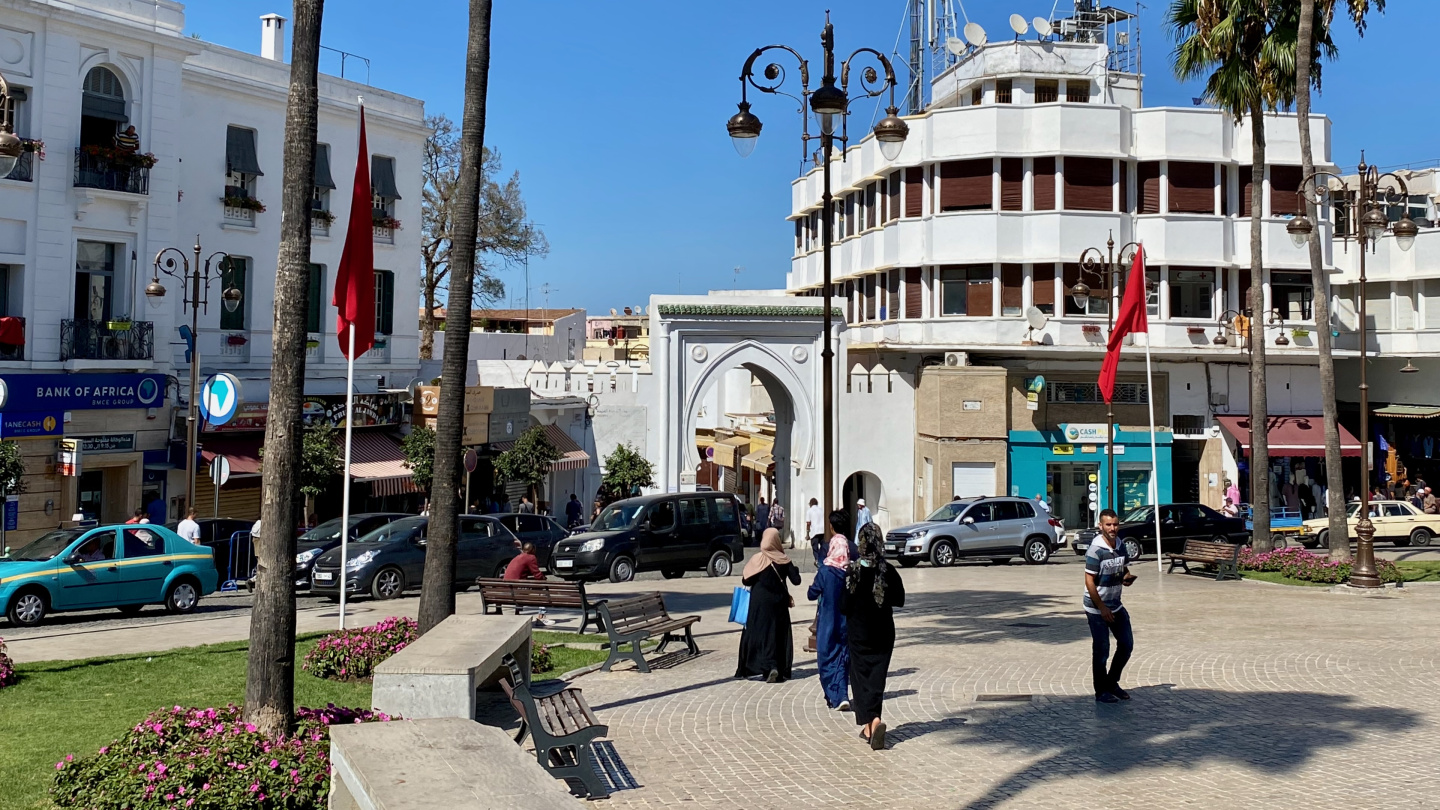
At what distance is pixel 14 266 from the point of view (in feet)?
87.8

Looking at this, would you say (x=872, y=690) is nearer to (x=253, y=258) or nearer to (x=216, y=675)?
(x=216, y=675)

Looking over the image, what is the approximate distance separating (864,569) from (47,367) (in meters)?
22.9

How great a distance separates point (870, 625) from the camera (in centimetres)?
1021

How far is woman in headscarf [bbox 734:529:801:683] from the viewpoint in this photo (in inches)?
508

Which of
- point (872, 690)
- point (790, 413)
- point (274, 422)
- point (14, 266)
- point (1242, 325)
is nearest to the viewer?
point (274, 422)

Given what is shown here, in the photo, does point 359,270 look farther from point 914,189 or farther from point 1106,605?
point 914,189

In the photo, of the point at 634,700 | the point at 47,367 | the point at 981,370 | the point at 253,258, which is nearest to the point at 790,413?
the point at 981,370

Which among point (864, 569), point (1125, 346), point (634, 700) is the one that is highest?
point (1125, 346)

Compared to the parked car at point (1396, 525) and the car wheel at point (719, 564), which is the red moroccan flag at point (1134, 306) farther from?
the car wheel at point (719, 564)

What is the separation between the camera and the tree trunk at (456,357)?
520 inches

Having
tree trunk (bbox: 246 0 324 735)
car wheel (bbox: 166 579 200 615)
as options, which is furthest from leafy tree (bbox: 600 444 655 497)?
tree trunk (bbox: 246 0 324 735)

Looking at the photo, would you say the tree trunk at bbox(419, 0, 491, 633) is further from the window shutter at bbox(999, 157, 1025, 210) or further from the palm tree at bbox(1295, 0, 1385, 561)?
the window shutter at bbox(999, 157, 1025, 210)

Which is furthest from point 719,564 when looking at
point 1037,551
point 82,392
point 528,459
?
point 82,392

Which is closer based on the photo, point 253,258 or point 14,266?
point 14,266
